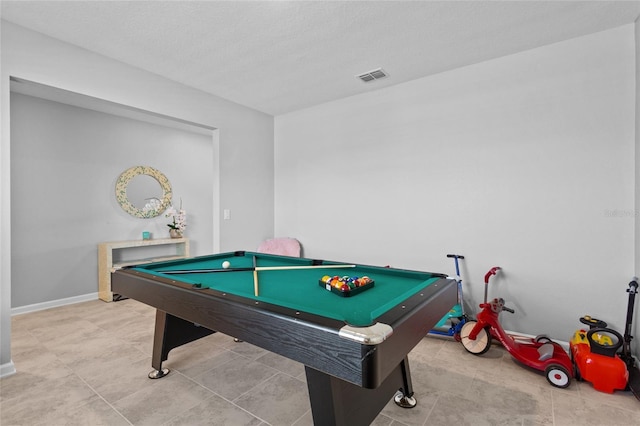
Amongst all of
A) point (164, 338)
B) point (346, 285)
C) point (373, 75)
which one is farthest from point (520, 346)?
point (373, 75)

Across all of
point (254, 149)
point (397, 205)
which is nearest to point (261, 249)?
point (254, 149)

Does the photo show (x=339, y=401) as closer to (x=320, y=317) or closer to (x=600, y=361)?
(x=320, y=317)

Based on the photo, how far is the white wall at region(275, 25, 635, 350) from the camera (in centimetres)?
235

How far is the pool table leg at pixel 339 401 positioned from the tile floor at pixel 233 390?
30 centimetres

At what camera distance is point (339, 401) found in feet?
4.22

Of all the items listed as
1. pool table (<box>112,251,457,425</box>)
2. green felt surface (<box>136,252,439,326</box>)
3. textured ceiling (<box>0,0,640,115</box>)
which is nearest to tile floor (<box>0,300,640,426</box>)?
pool table (<box>112,251,457,425</box>)

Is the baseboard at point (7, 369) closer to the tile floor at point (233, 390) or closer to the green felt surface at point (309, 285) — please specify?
the tile floor at point (233, 390)

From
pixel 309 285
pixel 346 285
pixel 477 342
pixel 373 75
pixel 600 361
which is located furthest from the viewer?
pixel 373 75

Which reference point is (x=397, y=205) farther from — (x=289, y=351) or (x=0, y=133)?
(x=0, y=133)

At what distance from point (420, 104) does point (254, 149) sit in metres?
2.25

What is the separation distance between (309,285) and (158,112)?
8.50 ft

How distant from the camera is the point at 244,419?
171 centimetres

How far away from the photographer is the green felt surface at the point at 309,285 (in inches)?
50.3

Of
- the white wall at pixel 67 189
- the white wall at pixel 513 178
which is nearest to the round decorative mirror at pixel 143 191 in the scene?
the white wall at pixel 67 189
